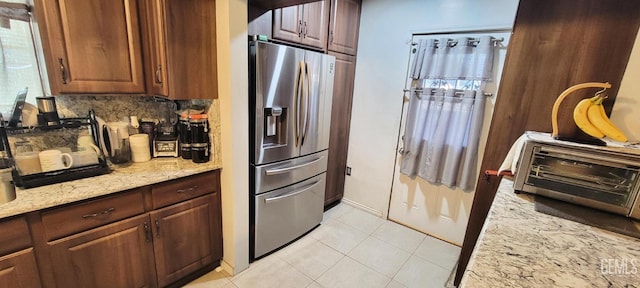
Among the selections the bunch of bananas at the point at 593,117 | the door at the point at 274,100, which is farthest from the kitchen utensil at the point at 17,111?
the bunch of bananas at the point at 593,117

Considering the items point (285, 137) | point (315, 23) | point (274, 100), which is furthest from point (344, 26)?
point (285, 137)

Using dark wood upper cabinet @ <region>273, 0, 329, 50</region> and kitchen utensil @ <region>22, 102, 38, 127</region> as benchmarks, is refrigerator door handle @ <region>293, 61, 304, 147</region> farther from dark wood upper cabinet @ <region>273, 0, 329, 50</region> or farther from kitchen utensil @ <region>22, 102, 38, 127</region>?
kitchen utensil @ <region>22, 102, 38, 127</region>

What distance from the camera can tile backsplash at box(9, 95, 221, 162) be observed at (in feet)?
5.14

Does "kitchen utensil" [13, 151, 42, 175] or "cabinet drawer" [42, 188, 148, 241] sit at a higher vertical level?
"kitchen utensil" [13, 151, 42, 175]

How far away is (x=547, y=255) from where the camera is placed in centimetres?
82

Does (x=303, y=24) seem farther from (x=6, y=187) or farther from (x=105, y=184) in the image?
(x=6, y=187)

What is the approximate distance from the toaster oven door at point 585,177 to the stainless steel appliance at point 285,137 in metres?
1.49

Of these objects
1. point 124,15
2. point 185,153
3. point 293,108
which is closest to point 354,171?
point 293,108

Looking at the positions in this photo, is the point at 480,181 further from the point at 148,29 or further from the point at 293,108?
the point at 148,29

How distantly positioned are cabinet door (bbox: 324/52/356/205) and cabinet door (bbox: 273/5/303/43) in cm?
51

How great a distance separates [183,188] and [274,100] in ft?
2.77

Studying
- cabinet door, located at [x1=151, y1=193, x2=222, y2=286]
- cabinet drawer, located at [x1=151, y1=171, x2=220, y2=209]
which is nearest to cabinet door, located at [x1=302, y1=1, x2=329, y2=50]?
cabinet drawer, located at [x1=151, y1=171, x2=220, y2=209]

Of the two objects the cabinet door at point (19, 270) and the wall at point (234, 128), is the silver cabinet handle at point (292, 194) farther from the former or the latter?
the cabinet door at point (19, 270)

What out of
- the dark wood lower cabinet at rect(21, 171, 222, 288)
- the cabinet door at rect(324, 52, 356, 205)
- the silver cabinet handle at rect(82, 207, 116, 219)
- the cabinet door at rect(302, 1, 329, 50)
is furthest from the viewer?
the cabinet door at rect(324, 52, 356, 205)
